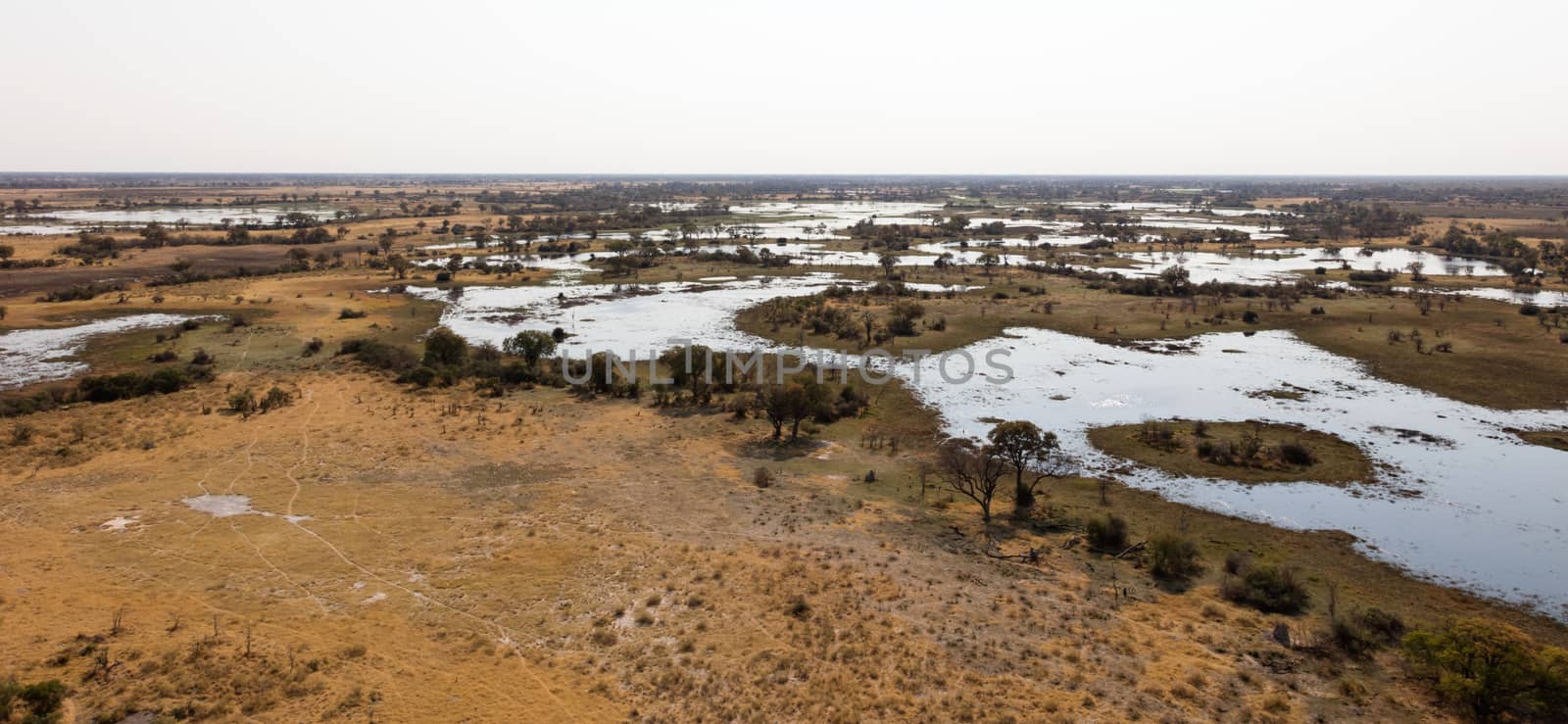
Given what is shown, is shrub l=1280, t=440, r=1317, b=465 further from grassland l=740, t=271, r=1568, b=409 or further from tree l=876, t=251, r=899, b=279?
tree l=876, t=251, r=899, b=279

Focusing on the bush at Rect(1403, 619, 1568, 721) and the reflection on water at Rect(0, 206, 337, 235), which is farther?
the reflection on water at Rect(0, 206, 337, 235)

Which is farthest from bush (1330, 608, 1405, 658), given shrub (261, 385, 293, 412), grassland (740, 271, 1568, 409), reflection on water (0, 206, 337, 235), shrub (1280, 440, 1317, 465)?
reflection on water (0, 206, 337, 235)

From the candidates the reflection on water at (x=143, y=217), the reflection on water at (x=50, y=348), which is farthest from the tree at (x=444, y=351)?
the reflection on water at (x=143, y=217)

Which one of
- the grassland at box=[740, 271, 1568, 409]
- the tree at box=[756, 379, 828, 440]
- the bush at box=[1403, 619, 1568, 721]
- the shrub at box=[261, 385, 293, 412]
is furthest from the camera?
the grassland at box=[740, 271, 1568, 409]

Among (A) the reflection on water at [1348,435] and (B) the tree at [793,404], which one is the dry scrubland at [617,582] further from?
(A) the reflection on water at [1348,435]

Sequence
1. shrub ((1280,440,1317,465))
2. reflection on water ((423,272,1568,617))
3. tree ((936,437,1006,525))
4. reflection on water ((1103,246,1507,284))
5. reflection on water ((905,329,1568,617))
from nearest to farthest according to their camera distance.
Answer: reflection on water ((905,329,1568,617)) → reflection on water ((423,272,1568,617)) → tree ((936,437,1006,525)) → shrub ((1280,440,1317,465)) → reflection on water ((1103,246,1507,284))

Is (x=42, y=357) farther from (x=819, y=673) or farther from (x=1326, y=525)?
(x=1326, y=525)
